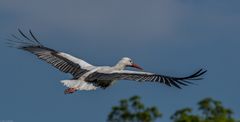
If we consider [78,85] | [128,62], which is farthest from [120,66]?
[78,85]

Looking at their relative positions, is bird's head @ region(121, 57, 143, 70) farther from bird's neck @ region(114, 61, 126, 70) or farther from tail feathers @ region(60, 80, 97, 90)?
tail feathers @ region(60, 80, 97, 90)

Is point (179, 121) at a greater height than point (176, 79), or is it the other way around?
point (176, 79)

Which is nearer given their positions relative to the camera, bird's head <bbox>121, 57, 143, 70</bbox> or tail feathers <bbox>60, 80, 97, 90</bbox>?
tail feathers <bbox>60, 80, 97, 90</bbox>

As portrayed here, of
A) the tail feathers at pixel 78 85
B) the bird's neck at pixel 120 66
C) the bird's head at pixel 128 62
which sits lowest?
the tail feathers at pixel 78 85

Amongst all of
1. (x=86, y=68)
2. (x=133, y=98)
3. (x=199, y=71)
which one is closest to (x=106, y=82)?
(x=86, y=68)

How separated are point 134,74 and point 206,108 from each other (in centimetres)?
937

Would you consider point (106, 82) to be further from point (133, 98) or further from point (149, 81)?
point (133, 98)

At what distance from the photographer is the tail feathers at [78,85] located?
2244 centimetres

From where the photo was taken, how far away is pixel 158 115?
12.9 metres

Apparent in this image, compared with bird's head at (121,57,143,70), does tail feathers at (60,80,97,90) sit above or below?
below

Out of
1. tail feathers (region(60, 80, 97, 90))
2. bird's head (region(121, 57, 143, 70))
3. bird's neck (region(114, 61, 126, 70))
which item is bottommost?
tail feathers (region(60, 80, 97, 90))

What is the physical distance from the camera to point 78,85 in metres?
22.5

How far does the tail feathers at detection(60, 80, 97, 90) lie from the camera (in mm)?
22436

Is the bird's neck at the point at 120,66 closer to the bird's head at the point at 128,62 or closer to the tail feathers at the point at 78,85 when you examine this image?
the bird's head at the point at 128,62
